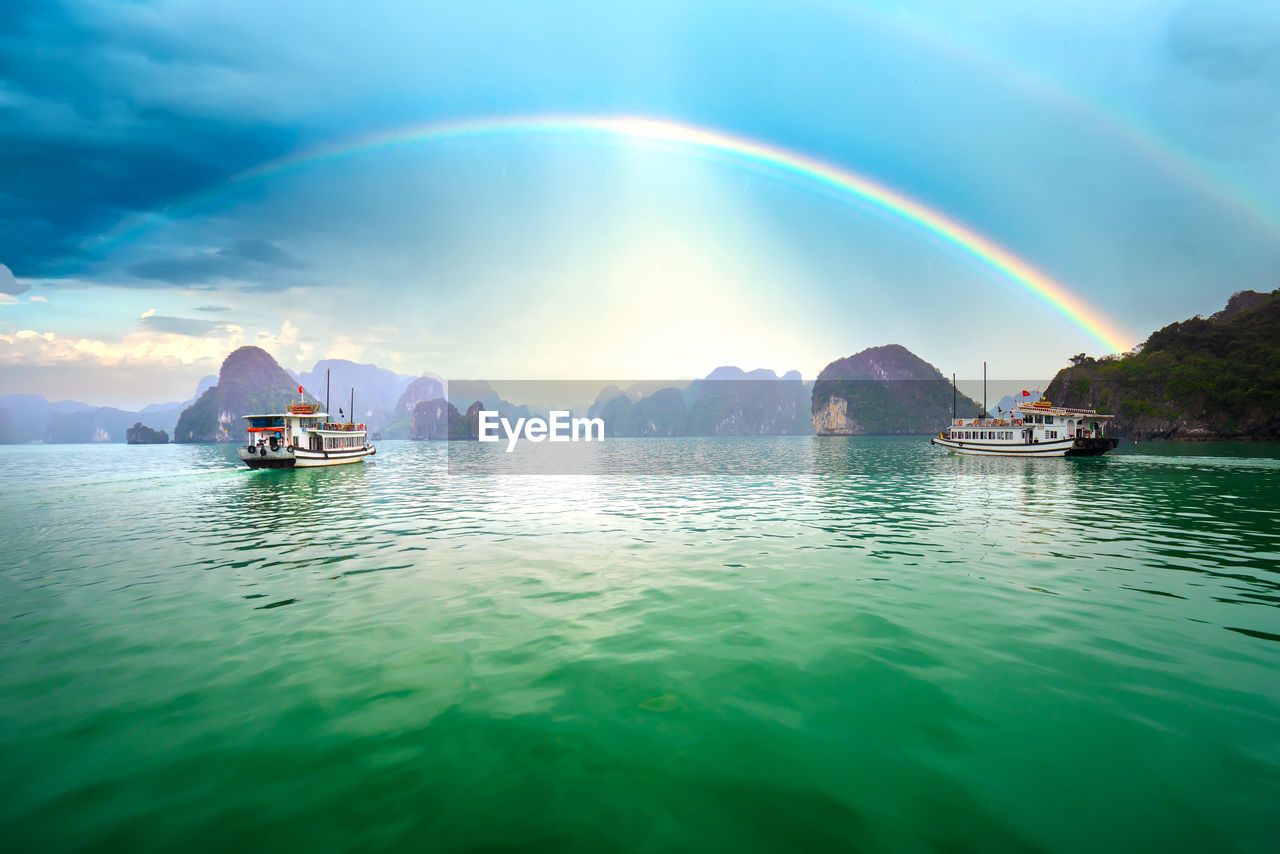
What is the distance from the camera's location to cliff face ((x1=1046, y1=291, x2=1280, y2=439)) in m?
102

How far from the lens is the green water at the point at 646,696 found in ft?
15.4

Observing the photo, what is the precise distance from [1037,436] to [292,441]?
87.4 metres

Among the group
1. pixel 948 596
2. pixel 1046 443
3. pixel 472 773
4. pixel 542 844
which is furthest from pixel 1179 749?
pixel 1046 443

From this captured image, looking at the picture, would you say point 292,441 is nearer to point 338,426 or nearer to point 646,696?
point 338,426

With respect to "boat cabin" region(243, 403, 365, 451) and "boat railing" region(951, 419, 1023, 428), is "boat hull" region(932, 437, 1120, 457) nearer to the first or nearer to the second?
"boat railing" region(951, 419, 1023, 428)

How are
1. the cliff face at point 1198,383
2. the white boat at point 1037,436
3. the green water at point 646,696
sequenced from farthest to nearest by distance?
1. the cliff face at point 1198,383
2. the white boat at point 1037,436
3. the green water at point 646,696

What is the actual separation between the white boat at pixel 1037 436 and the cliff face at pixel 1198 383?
6339 cm

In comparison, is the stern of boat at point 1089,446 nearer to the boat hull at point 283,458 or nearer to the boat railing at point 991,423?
the boat railing at point 991,423

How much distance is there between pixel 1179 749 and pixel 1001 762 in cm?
204

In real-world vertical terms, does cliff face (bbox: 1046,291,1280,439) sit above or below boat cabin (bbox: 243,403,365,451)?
above

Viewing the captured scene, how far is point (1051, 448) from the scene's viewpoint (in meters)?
63.8

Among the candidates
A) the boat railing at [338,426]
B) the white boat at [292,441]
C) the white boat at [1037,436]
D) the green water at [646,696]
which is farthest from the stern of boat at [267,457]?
the white boat at [1037,436]

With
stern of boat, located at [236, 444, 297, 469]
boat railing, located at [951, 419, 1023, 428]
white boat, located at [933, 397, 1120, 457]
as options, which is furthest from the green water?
boat railing, located at [951, 419, 1023, 428]

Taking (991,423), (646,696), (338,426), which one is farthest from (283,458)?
(991,423)
